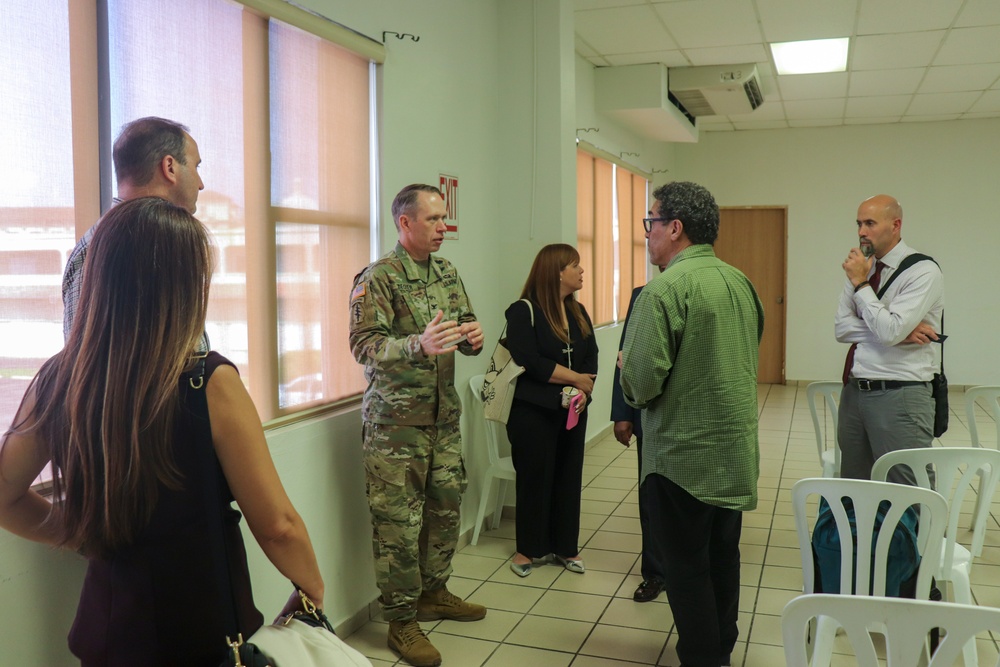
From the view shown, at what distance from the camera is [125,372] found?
124cm

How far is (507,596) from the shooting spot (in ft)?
11.3

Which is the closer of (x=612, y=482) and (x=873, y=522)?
(x=873, y=522)

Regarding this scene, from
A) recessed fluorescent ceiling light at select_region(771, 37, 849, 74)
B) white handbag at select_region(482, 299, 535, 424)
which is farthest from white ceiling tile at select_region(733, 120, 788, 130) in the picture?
white handbag at select_region(482, 299, 535, 424)

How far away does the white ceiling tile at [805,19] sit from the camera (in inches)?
195

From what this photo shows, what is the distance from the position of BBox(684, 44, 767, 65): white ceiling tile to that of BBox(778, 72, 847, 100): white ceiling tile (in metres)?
0.67

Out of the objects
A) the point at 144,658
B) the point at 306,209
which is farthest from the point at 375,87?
the point at 144,658

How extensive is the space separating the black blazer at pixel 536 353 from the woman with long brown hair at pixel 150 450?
7.54 feet

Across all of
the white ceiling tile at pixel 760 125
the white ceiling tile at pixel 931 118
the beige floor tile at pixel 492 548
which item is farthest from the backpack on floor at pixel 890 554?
the white ceiling tile at pixel 931 118

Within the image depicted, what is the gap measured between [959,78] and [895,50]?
135 cm

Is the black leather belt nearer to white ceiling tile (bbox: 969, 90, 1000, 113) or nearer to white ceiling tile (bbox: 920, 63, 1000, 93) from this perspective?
white ceiling tile (bbox: 920, 63, 1000, 93)

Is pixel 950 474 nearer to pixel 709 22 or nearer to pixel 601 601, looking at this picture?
pixel 601 601

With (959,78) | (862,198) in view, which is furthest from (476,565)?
(862,198)

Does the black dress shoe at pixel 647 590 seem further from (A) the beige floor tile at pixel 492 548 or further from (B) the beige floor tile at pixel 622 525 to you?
(B) the beige floor tile at pixel 622 525

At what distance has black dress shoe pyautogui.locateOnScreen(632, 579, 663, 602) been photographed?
3.39 metres
